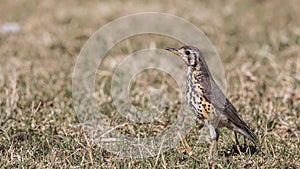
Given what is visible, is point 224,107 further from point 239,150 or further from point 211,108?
point 239,150

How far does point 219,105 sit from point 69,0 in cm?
646

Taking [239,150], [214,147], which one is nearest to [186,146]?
[214,147]

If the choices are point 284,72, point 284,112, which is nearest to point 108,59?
point 284,72

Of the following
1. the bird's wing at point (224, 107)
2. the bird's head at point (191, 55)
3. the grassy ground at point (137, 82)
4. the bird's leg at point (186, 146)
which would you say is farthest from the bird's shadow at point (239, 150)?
the bird's head at point (191, 55)

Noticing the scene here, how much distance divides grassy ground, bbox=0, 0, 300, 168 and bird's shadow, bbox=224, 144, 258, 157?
4cm

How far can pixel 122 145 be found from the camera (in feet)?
17.1

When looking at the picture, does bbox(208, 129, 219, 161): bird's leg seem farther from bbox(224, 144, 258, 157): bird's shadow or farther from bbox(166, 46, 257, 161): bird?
bbox(224, 144, 258, 157): bird's shadow

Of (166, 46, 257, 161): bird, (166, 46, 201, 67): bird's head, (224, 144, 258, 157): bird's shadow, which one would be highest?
(166, 46, 201, 67): bird's head

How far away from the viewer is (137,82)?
7.24 metres

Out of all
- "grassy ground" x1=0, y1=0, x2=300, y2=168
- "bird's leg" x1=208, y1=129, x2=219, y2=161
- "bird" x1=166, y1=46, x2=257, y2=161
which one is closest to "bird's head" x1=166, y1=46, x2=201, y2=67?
"bird" x1=166, y1=46, x2=257, y2=161

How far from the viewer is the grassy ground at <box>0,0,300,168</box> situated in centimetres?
493

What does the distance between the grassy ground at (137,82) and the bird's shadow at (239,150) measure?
42 mm

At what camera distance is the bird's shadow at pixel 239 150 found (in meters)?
5.01

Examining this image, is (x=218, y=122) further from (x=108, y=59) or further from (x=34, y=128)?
(x=108, y=59)
